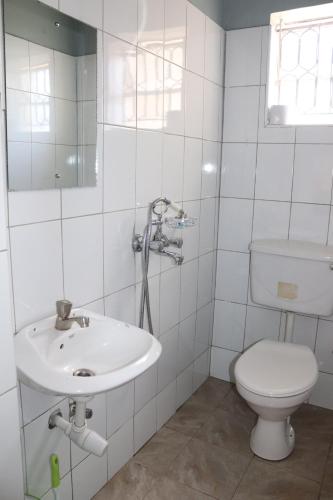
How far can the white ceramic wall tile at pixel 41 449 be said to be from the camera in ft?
4.64

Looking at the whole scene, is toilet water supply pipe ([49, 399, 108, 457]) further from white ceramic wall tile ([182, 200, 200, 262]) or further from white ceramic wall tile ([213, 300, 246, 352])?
white ceramic wall tile ([213, 300, 246, 352])

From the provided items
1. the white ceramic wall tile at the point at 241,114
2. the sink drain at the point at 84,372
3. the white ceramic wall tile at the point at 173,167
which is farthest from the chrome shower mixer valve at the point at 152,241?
the white ceramic wall tile at the point at 241,114

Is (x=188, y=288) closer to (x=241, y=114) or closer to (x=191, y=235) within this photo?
(x=191, y=235)

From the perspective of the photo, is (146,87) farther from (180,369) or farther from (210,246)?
(180,369)

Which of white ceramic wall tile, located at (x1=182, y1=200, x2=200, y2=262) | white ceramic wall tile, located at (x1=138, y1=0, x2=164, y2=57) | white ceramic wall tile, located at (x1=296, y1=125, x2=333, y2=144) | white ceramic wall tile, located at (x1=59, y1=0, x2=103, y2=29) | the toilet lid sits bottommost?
the toilet lid

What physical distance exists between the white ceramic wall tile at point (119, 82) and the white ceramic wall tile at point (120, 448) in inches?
50.8

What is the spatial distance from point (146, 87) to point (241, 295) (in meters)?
1.36

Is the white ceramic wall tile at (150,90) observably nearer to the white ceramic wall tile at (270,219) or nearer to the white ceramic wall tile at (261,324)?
the white ceramic wall tile at (270,219)

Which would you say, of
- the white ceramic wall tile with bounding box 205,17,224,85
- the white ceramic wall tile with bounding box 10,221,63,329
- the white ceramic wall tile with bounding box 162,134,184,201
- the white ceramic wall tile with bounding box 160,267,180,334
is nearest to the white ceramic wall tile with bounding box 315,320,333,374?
the white ceramic wall tile with bounding box 160,267,180,334

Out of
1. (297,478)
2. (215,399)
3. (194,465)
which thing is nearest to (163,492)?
(194,465)

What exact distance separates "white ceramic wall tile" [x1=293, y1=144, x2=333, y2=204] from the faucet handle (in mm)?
1488

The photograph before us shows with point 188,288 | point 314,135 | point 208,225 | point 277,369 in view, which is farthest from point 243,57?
point 277,369

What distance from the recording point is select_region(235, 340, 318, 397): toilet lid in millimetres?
1854

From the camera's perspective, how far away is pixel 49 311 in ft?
4.66
